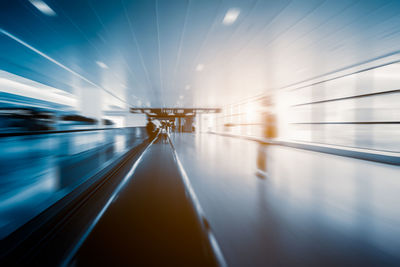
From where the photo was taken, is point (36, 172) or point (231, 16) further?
point (36, 172)

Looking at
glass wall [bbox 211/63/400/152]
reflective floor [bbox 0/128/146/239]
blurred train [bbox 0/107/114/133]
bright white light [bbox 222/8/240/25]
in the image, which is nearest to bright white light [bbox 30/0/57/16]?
blurred train [bbox 0/107/114/133]

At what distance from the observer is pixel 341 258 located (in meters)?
1.41

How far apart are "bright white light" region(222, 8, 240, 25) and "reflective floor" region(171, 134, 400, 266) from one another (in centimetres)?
377

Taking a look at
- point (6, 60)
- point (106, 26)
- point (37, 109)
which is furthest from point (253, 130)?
point (6, 60)

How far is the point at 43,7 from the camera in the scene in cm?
318

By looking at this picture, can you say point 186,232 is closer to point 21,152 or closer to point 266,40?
point 266,40

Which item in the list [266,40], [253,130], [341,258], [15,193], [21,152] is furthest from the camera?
[253,130]

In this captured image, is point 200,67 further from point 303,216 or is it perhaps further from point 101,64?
point 303,216

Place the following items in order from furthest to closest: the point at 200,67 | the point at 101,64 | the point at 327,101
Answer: the point at 327,101
the point at 200,67
the point at 101,64

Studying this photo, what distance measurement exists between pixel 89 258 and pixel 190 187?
1857 mm

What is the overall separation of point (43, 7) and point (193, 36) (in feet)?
11.0

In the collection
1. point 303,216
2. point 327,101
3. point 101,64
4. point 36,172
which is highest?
point 101,64

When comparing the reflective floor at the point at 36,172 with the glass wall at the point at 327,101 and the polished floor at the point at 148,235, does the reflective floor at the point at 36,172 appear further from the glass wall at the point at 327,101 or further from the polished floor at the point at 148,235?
the glass wall at the point at 327,101

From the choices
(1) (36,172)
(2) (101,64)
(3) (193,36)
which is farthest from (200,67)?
(1) (36,172)
